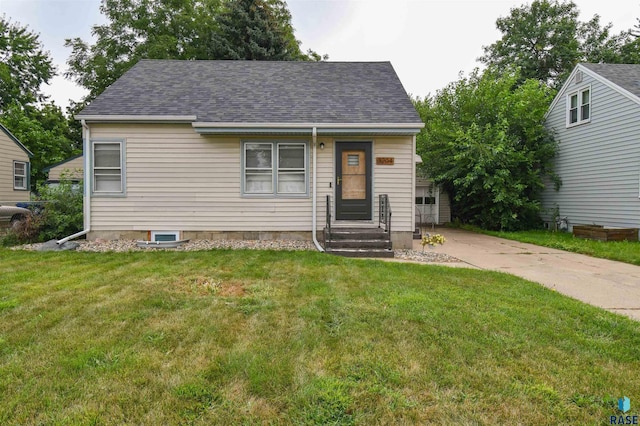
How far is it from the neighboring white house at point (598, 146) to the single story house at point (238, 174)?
6993 mm

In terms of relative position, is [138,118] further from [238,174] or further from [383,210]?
[383,210]

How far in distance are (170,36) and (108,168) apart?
644 inches

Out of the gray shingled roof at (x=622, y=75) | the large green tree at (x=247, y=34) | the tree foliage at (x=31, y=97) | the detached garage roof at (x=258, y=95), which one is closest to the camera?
the detached garage roof at (x=258, y=95)

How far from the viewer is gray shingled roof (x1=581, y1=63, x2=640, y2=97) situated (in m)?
9.90

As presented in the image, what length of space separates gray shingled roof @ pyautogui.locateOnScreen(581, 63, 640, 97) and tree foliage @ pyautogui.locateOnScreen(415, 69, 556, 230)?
1928mm

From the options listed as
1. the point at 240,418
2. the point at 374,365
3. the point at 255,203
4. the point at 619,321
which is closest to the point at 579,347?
the point at 619,321

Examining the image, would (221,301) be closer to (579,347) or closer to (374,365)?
(374,365)

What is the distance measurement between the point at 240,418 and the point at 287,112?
716 centimetres

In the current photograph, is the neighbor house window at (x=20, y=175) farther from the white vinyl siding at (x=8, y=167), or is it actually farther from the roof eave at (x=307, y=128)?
the roof eave at (x=307, y=128)

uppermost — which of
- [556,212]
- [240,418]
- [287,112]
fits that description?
[287,112]

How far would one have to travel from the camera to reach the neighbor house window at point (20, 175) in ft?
49.3

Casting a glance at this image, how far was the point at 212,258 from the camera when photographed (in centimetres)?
607

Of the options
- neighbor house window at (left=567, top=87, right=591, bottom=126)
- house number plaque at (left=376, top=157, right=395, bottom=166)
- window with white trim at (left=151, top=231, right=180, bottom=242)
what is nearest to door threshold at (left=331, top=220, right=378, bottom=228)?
house number plaque at (left=376, top=157, right=395, bottom=166)

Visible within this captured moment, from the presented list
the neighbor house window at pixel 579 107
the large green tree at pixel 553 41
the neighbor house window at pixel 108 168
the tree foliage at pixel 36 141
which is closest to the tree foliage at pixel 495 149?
the neighbor house window at pixel 579 107
